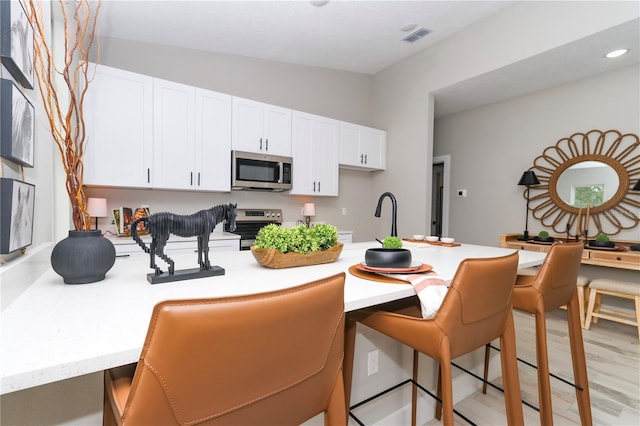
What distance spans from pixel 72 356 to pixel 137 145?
109 inches

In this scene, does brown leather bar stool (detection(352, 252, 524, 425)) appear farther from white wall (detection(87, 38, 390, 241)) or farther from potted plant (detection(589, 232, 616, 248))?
white wall (detection(87, 38, 390, 241))

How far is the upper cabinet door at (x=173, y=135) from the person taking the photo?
2.95m

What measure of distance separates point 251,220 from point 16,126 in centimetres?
283

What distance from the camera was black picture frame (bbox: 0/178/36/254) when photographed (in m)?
0.83

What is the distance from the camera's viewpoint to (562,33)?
2846mm

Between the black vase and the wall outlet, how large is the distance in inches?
46.2

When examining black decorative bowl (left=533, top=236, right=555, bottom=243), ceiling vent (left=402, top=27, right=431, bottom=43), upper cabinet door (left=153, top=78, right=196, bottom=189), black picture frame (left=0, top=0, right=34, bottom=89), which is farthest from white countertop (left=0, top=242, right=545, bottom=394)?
ceiling vent (left=402, top=27, right=431, bottom=43)

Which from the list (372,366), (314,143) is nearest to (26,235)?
(372,366)

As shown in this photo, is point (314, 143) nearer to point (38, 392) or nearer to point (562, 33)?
point (562, 33)

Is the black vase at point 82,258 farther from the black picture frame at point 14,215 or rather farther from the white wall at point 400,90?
the white wall at point 400,90

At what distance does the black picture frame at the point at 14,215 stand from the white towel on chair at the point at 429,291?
1.20 metres

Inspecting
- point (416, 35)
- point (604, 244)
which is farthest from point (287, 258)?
Answer: point (416, 35)

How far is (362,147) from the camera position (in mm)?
4438

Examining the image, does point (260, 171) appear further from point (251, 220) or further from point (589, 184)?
point (589, 184)
